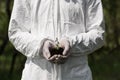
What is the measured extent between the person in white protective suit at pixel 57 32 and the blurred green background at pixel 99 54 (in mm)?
6015

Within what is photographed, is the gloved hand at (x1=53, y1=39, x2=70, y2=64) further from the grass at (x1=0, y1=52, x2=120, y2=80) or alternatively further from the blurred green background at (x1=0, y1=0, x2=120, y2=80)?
the grass at (x1=0, y1=52, x2=120, y2=80)

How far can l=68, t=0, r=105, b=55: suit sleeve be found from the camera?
3.18 m

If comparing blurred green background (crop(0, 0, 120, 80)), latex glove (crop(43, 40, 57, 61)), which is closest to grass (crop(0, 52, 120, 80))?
blurred green background (crop(0, 0, 120, 80))

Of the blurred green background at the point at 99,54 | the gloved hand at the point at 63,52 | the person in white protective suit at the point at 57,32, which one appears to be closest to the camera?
the gloved hand at the point at 63,52

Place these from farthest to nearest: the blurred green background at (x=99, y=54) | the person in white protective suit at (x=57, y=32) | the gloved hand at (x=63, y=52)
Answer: the blurred green background at (x=99, y=54) → the person in white protective suit at (x=57, y=32) → the gloved hand at (x=63, y=52)

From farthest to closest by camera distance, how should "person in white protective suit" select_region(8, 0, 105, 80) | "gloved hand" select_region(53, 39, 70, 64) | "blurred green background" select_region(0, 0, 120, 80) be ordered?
"blurred green background" select_region(0, 0, 120, 80) → "person in white protective suit" select_region(8, 0, 105, 80) → "gloved hand" select_region(53, 39, 70, 64)

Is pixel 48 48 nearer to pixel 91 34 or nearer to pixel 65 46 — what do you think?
pixel 65 46

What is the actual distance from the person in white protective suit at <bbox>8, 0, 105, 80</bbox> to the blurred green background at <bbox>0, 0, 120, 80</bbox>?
6.02 metres

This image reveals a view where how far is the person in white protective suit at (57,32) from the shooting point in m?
3.18

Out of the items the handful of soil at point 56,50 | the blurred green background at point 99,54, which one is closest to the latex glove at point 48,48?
the handful of soil at point 56,50

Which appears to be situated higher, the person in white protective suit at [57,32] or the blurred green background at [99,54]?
the person in white protective suit at [57,32]

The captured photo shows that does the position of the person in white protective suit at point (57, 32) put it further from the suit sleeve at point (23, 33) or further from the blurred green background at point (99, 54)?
the blurred green background at point (99, 54)

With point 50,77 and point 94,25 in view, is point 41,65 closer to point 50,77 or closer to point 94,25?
point 50,77

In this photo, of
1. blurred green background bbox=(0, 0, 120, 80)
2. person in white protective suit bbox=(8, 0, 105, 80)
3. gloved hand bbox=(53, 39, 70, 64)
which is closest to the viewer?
gloved hand bbox=(53, 39, 70, 64)
